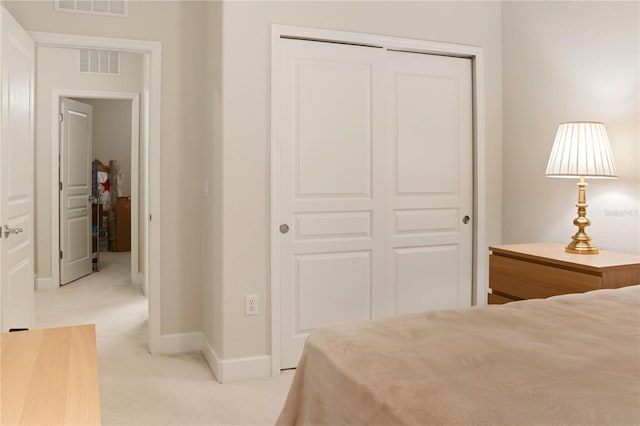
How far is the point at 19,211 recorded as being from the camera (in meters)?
2.99

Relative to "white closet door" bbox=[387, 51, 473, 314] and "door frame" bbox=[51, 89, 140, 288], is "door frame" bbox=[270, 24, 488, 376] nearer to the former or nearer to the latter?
"white closet door" bbox=[387, 51, 473, 314]

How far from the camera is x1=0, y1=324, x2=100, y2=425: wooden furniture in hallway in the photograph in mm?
871

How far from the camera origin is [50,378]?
3.39 ft

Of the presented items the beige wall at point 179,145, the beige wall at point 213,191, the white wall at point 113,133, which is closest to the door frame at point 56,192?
the beige wall at point 179,145

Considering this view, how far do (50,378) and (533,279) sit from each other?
2342 millimetres

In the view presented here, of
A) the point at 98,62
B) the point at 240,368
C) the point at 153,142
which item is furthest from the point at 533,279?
the point at 98,62

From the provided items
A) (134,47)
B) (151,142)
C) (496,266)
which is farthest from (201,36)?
(496,266)

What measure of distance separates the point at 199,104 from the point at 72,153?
3.13 meters

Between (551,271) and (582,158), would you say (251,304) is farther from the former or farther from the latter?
(582,158)

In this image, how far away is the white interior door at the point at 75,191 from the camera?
225 inches

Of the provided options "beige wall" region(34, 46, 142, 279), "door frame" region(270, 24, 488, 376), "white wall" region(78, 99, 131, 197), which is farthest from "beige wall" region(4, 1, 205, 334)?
"white wall" region(78, 99, 131, 197)

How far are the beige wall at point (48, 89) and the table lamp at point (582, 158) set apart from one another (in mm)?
4446

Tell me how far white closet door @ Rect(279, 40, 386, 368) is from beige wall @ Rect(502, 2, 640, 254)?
0.97 m

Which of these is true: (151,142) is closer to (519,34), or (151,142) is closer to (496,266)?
(496,266)
